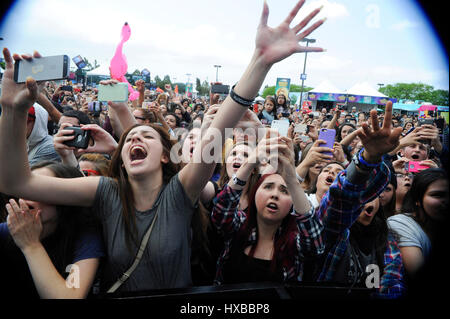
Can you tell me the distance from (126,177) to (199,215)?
46 centimetres

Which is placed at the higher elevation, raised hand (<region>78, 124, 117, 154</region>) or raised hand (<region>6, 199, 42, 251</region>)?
raised hand (<region>78, 124, 117, 154</region>)

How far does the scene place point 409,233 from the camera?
1.70 metres

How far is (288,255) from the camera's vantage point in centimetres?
165

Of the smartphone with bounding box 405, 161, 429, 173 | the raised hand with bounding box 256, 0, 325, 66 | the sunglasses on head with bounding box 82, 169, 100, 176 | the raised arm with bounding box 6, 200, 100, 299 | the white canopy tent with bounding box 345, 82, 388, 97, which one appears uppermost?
the white canopy tent with bounding box 345, 82, 388, 97

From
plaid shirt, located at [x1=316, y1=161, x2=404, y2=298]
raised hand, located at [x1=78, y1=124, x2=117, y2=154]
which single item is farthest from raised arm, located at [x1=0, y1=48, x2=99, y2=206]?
plaid shirt, located at [x1=316, y1=161, x2=404, y2=298]

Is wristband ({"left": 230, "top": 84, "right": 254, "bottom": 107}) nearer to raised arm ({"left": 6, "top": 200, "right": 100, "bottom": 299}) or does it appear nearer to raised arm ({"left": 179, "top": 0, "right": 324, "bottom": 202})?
raised arm ({"left": 179, "top": 0, "right": 324, "bottom": 202})

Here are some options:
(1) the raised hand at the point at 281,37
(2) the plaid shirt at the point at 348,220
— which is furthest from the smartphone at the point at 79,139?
(2) the plaid shirt at the point at 348,220

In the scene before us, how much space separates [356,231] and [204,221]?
39.3 inches

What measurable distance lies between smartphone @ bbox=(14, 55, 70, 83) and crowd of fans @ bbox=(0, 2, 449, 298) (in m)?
0.04

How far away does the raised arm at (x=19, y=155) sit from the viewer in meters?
1.20

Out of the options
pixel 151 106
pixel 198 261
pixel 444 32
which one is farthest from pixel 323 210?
pixel 151 106

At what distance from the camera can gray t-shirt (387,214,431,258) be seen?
1.63m

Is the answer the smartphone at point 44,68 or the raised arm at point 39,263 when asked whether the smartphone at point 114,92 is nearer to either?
the smartphone at point 44,68

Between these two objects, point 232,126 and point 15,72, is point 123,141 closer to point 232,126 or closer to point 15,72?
point 15,72
